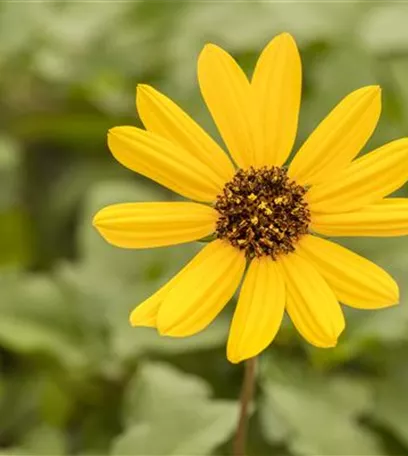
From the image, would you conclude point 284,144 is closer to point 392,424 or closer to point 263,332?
point 263,332

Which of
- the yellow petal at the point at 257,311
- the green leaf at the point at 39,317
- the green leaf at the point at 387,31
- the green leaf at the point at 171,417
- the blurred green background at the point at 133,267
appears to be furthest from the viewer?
the green leaf at the point at 387,31

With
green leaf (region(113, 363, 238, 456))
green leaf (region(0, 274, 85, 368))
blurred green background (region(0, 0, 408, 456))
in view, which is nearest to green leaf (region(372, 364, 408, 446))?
blurred green background (region(0, 0, 408, 456))

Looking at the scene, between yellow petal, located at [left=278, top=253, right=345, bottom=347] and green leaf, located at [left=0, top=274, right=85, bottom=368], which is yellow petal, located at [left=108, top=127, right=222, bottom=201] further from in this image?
green leaf, located at [left=0, top=274, right=85, bottom=368]

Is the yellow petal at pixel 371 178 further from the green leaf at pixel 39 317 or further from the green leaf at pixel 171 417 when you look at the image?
the green leaf at pixel 39 317

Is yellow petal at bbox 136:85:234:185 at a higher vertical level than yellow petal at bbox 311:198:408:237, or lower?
higher

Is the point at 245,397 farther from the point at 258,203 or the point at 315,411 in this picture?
the point at 315,411

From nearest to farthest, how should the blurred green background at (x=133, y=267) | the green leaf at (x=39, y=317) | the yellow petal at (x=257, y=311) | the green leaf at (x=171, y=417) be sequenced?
the yellow petal at (x=257, y=311) → the green leaf at (x=171, y=417) → the blurred green background at (x=133, y=267) → the green leaf at (x=39, y=317)

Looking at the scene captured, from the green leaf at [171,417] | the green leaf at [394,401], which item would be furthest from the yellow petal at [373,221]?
the green leaf at [394,401]

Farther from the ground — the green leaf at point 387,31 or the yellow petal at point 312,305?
the green leaf at point 387,31
